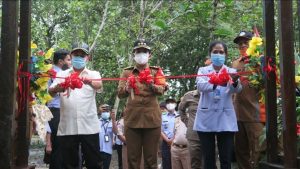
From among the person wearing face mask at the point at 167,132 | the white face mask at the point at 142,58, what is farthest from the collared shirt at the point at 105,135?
the white face mask at the point at 142,58

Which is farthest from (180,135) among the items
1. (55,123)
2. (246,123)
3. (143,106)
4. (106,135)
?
(143,106)

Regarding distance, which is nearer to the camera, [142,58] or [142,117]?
[142,117]

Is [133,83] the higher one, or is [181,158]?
[133,83]

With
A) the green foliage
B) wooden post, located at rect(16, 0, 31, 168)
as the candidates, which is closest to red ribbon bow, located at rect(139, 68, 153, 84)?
wooden post, located at rect(16, 0, 31, 168)

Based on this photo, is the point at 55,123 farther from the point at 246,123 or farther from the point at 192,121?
the point at 246,123

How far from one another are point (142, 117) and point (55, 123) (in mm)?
1647

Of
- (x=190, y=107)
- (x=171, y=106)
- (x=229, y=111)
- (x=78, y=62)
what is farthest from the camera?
(x=171, y=106)

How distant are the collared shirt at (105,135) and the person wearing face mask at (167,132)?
4.04 feet

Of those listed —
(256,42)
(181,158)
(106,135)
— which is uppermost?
(256,42)

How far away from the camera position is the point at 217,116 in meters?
5.24

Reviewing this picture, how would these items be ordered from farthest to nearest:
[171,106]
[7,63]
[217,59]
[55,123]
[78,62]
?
[171,106]
[55,123]
[78,62]
[217,59]
[7,63]

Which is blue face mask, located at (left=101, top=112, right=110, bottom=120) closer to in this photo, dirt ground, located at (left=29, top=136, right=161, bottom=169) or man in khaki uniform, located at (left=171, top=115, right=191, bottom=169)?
man in khaki uniform, located at (left=171, top=115, right=191, bottom=169)

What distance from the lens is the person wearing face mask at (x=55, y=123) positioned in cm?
636

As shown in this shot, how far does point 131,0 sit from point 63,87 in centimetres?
1167
